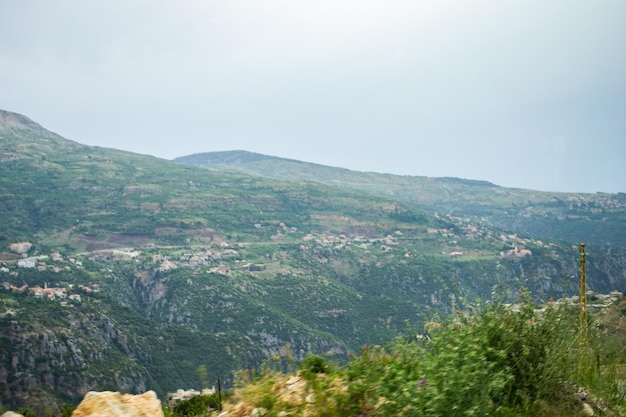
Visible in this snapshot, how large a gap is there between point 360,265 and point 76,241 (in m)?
88.1

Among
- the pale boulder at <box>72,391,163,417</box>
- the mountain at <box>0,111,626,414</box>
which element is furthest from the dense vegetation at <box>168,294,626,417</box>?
the mountain at <box>0,111,626,414</box>

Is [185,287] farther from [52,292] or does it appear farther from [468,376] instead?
[468,376]

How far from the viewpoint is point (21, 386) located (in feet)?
217

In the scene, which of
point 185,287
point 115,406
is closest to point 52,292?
point 185,287

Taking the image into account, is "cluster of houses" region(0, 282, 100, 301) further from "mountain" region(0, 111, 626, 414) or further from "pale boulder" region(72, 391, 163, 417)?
"pale boulder" region(72, 391, 163, 417)

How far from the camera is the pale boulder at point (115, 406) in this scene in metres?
5.04

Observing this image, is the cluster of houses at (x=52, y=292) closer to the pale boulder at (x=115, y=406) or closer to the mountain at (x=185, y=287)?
the mountain at (x=185, y=287)

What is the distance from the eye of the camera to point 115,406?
16.9 ft

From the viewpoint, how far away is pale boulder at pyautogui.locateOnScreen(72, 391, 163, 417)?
5035 millimetres

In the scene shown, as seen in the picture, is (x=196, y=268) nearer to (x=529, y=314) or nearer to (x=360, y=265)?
(x=360, y=265)

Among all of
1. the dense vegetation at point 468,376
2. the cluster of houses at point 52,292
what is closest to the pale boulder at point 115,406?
the dense vegetation at point 468,376

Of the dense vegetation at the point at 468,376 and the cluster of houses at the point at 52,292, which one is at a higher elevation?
the dense vegetation at the point at 468,376

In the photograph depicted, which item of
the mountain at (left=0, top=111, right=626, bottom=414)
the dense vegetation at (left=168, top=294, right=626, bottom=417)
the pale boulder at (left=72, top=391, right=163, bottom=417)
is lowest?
the mountain at (left=0, top=111, right=626, bottom=414)

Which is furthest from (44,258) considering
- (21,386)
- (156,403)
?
(156,403)
